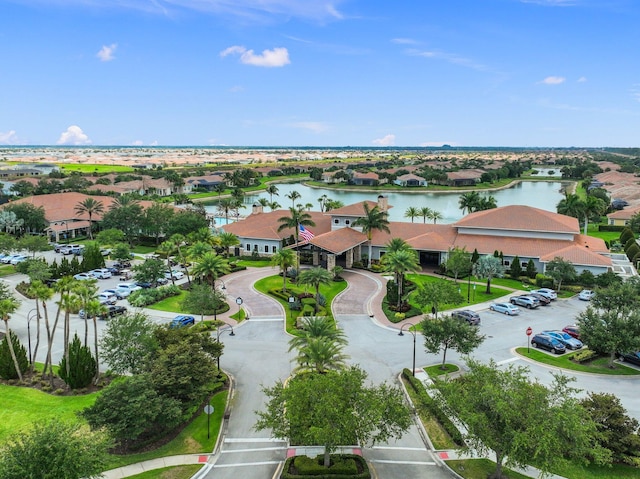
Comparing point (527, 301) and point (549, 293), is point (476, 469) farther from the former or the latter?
point (549, 293)

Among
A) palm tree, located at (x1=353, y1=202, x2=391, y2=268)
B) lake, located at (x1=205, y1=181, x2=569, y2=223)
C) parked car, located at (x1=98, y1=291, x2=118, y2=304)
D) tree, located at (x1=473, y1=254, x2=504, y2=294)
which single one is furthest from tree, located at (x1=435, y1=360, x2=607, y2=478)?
lake, located at (x1=205, y1=181, x2=569, y2=223)

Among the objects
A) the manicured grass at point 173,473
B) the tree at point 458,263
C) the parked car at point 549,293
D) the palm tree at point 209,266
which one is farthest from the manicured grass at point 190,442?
the parked car at point 549,293

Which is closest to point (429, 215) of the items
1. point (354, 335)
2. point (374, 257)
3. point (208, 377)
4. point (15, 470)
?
point (374, 257)

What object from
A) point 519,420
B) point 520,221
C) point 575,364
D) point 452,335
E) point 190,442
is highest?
point 520,221

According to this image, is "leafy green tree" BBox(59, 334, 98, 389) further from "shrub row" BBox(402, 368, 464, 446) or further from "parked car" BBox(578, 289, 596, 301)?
"parked car" BBox(578, 289, 596, 301)

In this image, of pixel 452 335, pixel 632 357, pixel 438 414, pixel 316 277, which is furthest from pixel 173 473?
pixel 632 357

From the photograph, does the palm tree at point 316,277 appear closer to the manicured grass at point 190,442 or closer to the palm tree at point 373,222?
the manicured grass at point 190,442
